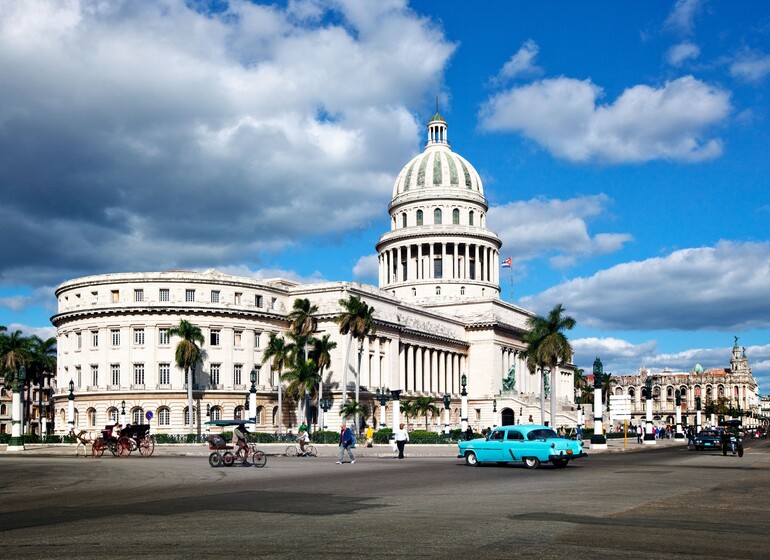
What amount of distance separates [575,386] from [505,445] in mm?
121341

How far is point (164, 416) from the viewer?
85.1 m

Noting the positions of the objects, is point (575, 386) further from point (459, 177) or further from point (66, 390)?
point (66, 390)

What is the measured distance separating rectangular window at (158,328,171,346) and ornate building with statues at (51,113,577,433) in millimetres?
135

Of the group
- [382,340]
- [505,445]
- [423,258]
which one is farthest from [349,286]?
[505,445]

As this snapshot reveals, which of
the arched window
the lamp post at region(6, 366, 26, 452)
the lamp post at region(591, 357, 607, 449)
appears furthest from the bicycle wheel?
the arched window

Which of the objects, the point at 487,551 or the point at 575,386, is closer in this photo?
the point at 487,551

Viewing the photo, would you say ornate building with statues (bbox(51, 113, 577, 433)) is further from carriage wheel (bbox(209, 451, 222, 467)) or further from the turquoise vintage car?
the turquoise vintage car

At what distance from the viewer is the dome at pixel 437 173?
13400cm

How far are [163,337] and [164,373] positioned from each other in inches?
135

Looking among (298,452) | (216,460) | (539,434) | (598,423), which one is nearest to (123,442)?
(298,452)

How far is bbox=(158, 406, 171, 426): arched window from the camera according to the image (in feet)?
278

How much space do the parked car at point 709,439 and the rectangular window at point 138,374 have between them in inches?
2005

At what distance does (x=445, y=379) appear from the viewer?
11656 cm

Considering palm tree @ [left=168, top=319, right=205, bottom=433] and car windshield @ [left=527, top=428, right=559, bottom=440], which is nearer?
car windshield @ [left=527, top=428, right=559, bottom=440]
